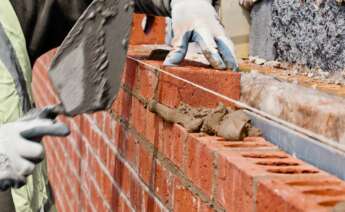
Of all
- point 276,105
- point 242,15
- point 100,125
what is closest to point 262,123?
point 276,105

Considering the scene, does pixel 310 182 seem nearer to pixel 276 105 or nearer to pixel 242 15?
pixel 276 105

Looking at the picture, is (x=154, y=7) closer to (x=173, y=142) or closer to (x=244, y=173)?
(x=173, y=142)

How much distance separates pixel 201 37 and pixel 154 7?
1.34 feet

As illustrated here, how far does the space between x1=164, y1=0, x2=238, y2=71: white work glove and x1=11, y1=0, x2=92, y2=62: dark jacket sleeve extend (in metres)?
0.36

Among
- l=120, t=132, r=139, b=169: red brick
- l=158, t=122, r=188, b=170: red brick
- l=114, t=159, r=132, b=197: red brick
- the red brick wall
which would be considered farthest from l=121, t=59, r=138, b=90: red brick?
l=158, t=122, r=188, b=170: red brick

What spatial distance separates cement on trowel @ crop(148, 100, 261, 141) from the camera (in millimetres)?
1674

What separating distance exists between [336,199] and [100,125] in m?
1.78

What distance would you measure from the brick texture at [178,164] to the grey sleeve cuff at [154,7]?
0.21 metres

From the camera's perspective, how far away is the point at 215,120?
1755mm

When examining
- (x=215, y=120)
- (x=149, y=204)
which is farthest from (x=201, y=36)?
(x=149, y=204)

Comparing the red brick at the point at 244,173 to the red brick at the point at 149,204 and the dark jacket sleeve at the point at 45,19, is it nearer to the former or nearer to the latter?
the red brick at the point at 149,204

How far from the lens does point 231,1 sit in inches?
143

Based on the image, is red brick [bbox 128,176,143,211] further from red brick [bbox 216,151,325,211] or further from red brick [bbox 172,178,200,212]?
red brick [bbox 216,151,325,211]

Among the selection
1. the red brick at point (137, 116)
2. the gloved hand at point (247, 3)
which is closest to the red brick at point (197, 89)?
the red brick at point (137, 116)
